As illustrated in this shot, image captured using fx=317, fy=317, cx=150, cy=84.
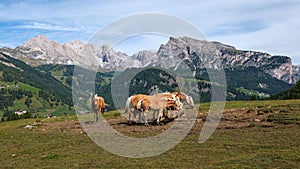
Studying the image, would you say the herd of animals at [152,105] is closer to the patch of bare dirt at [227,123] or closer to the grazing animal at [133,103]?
the grazing animal at [133,103]

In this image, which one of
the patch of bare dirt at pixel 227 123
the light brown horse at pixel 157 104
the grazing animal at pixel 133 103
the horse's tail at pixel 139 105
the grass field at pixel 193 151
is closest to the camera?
the grass field at pixel 193 151

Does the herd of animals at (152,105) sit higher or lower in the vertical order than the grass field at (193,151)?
higher

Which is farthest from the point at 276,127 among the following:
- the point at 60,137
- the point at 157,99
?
the point at 60,137

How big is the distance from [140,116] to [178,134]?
6.26m

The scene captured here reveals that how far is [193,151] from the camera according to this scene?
1794 cm

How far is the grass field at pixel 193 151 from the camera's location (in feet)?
49.6

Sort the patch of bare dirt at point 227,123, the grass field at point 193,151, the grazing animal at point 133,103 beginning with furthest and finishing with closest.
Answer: the grazing animal at point 133,103, the patch of bare dirt at point 227,123, the grass field at point 193,151

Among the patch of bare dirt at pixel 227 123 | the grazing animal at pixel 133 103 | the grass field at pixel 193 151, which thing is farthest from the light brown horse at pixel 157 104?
the grass field at pixel 193 151

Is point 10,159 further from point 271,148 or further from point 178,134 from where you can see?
point 271,148

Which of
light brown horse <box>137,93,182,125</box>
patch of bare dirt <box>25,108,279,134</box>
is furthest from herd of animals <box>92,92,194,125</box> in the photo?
patch of bare dirt <box>25,108,279,134</box>

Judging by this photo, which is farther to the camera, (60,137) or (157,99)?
(157,99)

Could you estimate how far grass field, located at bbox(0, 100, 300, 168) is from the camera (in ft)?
Result: 49.6

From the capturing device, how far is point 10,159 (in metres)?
19.1

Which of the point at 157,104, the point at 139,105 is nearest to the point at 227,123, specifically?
the point at 157,104
